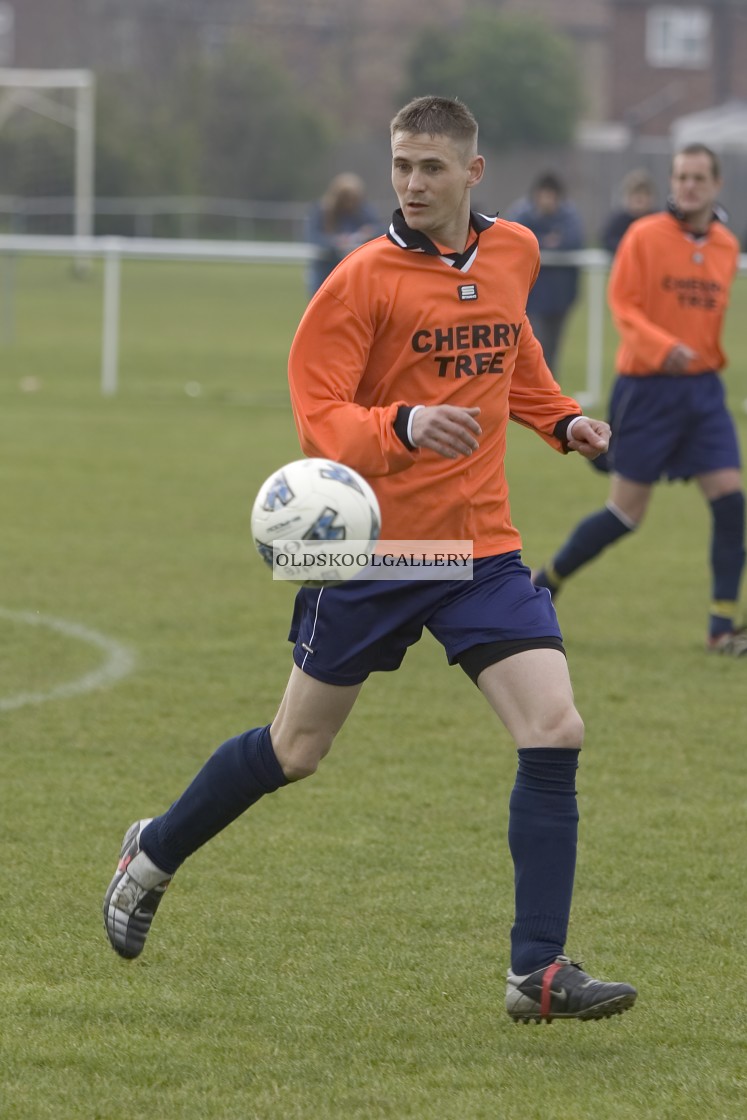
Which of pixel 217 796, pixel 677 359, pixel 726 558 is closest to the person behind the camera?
pixel 217 796

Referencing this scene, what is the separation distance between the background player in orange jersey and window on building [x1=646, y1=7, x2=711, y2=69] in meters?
65.4

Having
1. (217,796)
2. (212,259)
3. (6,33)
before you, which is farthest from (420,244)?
(6,33)

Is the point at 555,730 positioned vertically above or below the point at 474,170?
below

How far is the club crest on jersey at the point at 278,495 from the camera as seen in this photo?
3.62 meters

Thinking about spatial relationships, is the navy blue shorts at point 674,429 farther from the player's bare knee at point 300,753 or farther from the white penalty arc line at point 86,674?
the player's bare knee at point 300,753

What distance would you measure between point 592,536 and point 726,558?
1.91 ft

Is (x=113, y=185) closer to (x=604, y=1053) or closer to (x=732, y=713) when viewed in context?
(x=732, y=713)

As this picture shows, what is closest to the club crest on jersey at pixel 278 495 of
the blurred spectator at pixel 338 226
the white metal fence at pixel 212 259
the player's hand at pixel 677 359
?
the player's hand at pixel 677 359

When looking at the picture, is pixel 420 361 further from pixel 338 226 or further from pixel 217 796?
pixel 338 226

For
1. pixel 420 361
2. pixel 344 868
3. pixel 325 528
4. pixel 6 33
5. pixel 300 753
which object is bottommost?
pixel 344 868

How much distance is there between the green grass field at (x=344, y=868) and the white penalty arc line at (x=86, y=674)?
0.11 ft

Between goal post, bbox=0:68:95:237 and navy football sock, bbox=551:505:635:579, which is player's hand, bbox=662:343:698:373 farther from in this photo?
goal post, bbox=0:68:95:237

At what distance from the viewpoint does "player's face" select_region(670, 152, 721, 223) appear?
24.4 feet

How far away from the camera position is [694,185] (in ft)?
24.6
